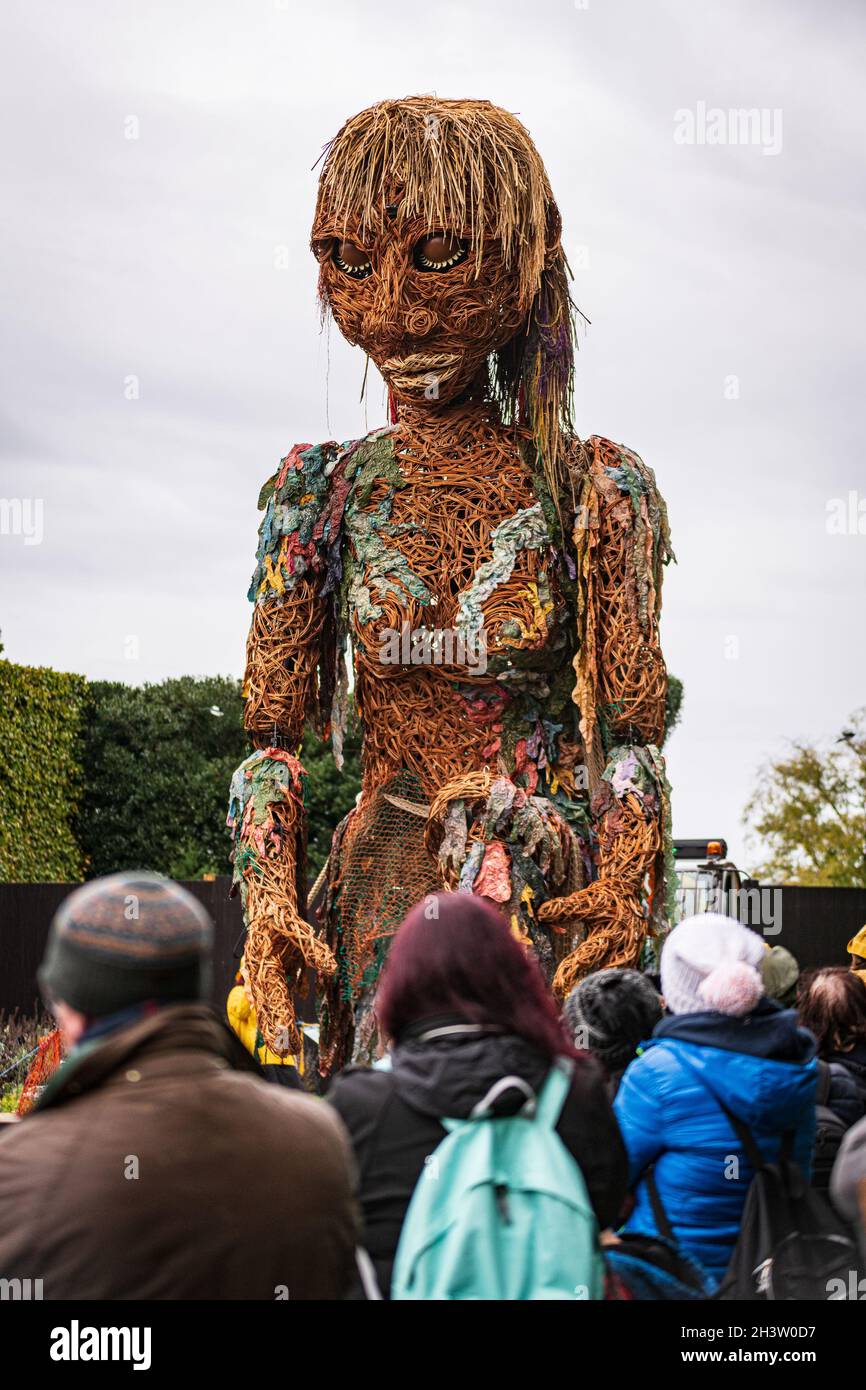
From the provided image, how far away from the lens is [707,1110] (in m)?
2.94

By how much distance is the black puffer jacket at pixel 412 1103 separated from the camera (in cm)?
232

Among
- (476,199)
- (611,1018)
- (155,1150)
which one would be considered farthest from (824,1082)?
(476,199)

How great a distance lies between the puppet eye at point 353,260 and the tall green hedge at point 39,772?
30.1ft

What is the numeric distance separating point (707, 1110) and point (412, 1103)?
84 cm

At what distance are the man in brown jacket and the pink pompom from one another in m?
1.04

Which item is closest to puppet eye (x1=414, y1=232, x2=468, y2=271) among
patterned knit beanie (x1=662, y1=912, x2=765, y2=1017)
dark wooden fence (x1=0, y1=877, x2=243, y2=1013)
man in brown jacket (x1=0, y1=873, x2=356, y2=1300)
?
patterned knit beanie (x1=662, y1=912, x2=765, y2=1017)

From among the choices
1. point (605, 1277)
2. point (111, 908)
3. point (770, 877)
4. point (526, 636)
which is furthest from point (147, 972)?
point (770, 877)

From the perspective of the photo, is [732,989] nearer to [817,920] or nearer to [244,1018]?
[244,1018]

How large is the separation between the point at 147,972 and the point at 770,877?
20277mm

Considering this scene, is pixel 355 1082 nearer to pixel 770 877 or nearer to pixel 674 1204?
pixel 674 1204

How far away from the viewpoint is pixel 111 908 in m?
2.08

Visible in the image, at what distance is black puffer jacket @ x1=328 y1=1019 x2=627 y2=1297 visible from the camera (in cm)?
232

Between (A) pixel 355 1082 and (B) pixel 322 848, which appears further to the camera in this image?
(B) pixel 322 848

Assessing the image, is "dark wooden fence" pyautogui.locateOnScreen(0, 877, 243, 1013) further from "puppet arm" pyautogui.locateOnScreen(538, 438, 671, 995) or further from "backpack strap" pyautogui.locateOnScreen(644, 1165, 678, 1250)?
"backpack strap" pyautogui.locateOnScreen(644, 1165, 678, 1250)
